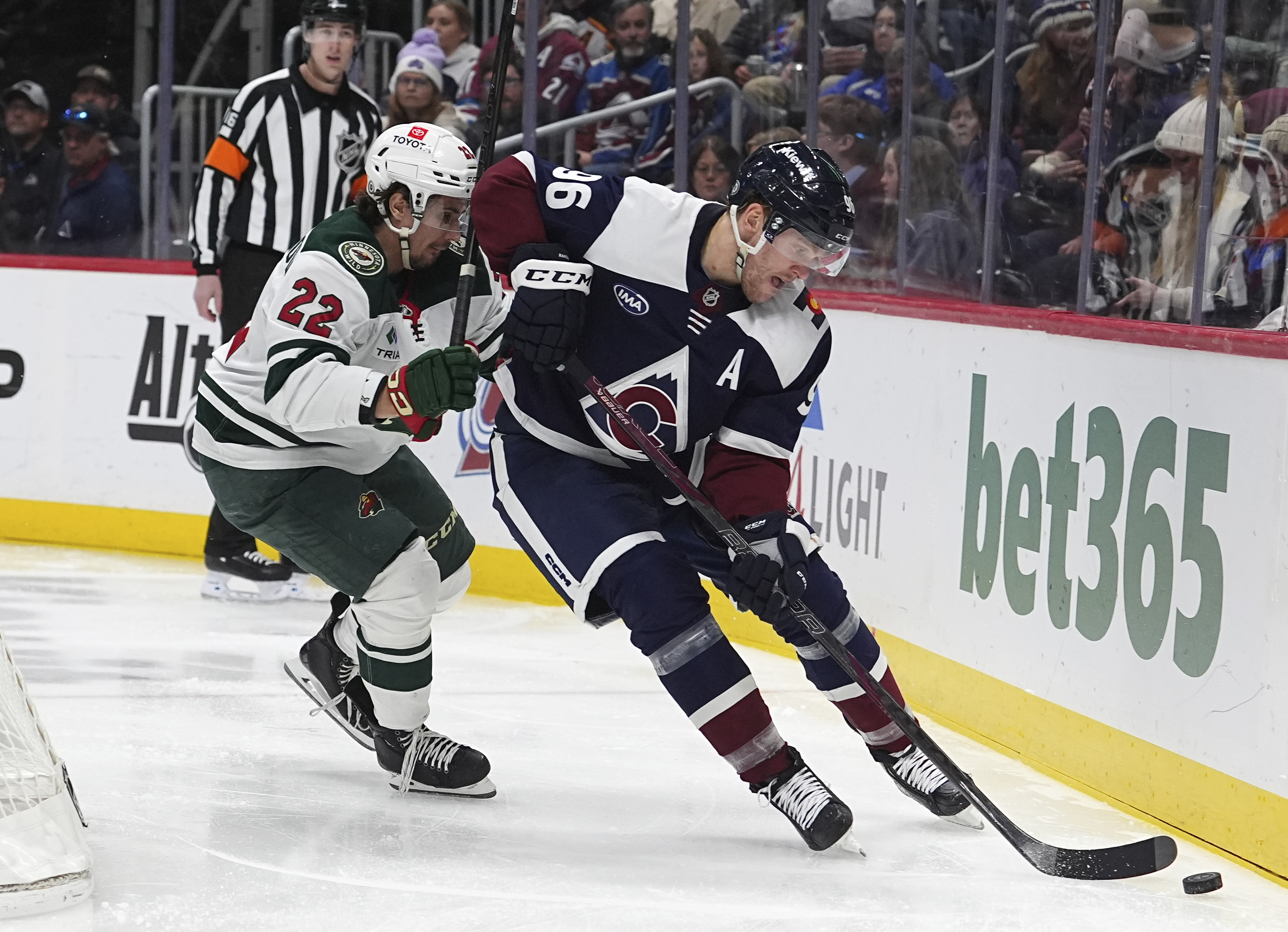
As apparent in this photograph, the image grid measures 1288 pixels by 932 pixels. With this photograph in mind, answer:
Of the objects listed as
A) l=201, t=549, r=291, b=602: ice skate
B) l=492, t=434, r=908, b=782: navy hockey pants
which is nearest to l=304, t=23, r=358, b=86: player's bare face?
l=201, t=549, r=291, b=602: ice skate

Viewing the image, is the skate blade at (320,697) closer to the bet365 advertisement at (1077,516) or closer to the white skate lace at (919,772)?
the white skate lace at (919,772)

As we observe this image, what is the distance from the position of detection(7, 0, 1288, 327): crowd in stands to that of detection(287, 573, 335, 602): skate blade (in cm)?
144

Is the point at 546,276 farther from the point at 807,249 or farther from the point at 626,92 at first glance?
the point at 626,92

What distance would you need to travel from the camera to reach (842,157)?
4.31m

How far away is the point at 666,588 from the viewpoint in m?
2.38

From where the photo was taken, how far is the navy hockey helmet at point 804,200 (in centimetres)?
233

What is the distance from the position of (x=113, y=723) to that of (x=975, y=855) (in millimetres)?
1633

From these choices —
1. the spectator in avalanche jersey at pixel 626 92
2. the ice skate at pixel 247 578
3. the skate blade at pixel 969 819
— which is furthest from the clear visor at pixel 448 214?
the spectator in avalanche jersey at pixel 626 92

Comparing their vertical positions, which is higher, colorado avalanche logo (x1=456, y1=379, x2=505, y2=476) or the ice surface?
colorado avalanche logo (x1=456, y1=379, x2=505, y2=476)

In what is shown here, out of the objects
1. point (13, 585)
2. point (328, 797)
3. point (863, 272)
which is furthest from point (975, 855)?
point (13, 585)

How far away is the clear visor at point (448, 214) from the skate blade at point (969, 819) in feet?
4.03

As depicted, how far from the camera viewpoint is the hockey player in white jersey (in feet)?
7.95

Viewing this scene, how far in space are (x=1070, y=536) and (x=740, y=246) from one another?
3.09ft

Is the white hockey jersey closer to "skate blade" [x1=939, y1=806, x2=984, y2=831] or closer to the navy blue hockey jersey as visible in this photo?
the navy blue hockey jersey
